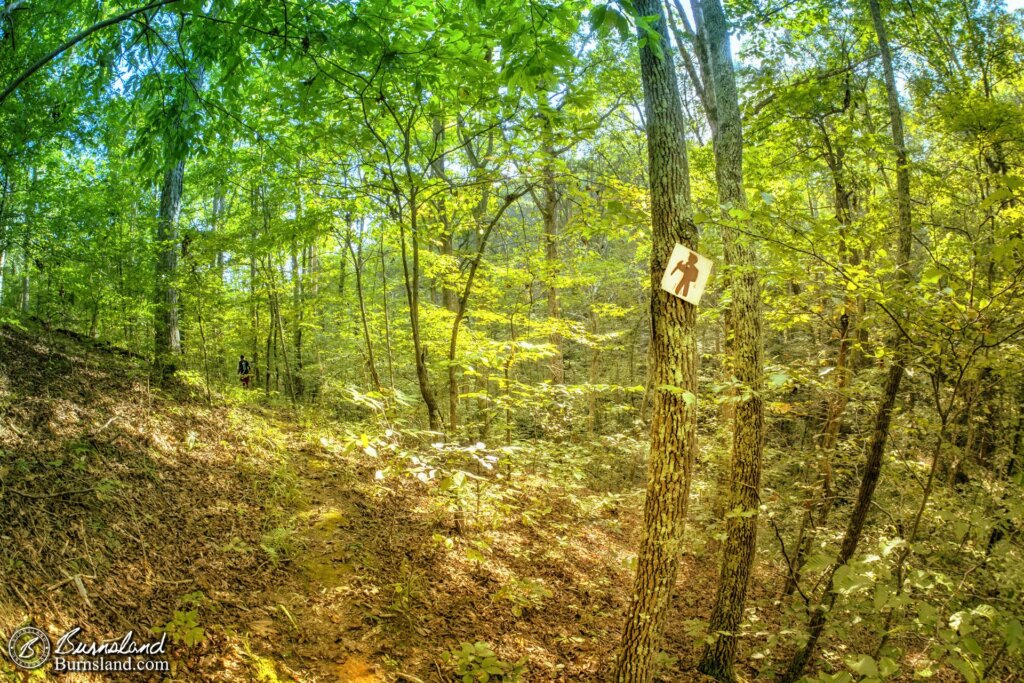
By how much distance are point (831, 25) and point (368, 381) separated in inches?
512

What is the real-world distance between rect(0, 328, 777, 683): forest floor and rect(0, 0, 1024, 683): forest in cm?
4

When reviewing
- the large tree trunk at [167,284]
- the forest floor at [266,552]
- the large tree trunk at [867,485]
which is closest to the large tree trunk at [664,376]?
the large tree trunk at [867,485]

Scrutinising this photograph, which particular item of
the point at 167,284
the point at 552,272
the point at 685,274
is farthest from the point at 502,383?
the point at 167,284

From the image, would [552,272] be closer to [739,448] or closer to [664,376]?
[739,448]

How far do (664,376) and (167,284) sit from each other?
7936mm

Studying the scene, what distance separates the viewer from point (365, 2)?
3.27 meters

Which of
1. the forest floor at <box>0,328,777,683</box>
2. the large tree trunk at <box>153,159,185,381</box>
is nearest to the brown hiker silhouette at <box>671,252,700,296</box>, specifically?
the forest floor at <box>0,328,777,683</box>

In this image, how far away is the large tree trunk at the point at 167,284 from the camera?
758cm

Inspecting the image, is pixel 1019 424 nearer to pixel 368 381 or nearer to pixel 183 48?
pixel 183 48

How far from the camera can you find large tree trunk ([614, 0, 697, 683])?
306cm

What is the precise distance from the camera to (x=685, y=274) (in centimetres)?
295

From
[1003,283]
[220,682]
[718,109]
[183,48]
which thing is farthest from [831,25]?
[220,682]

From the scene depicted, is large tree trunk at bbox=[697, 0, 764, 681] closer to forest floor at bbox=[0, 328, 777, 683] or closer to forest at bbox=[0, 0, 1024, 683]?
forest at bbox=[0, 0, 1024, 683]

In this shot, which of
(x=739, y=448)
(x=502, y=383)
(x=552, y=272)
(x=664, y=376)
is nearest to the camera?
(x=664, y=376)
